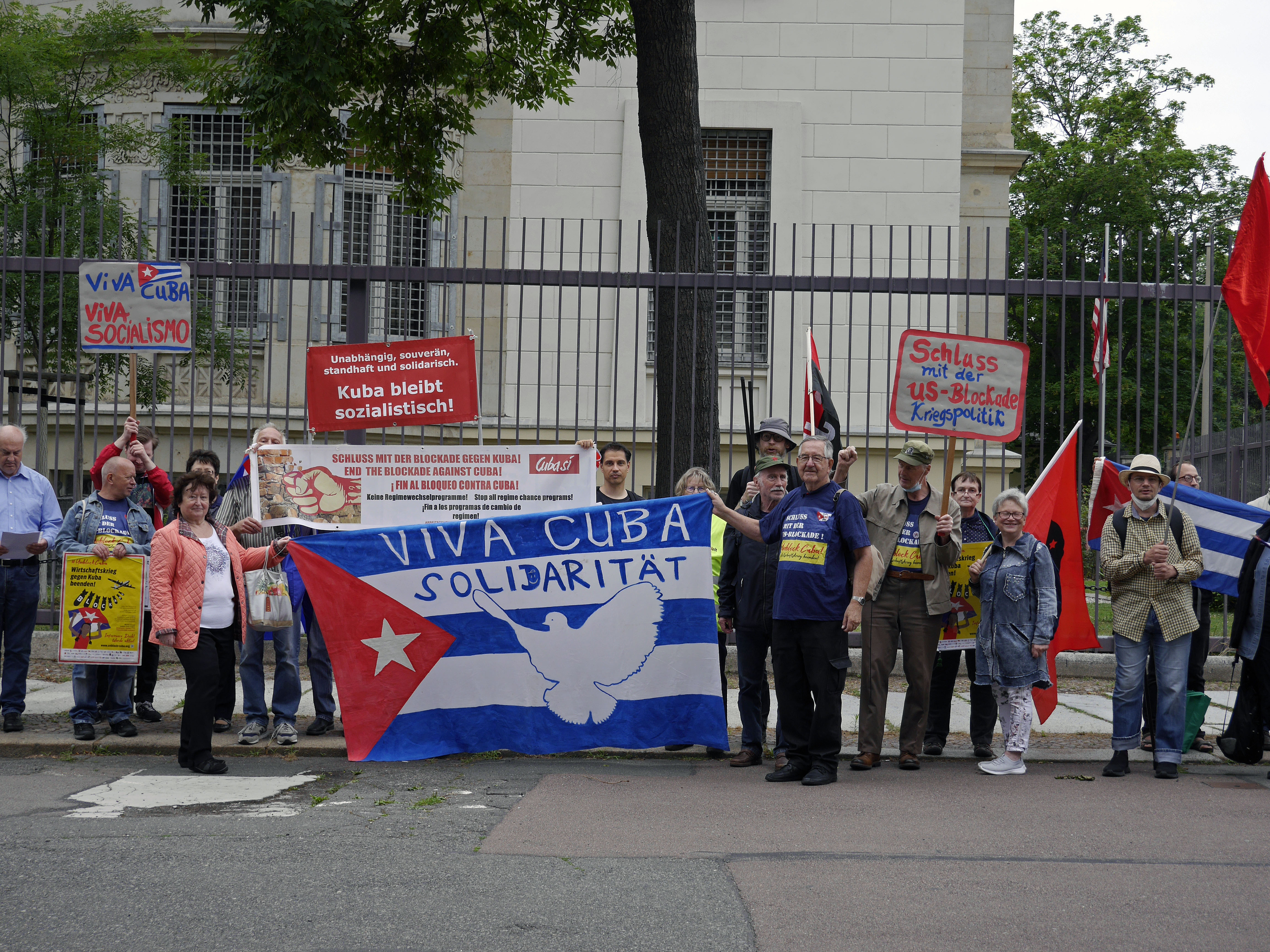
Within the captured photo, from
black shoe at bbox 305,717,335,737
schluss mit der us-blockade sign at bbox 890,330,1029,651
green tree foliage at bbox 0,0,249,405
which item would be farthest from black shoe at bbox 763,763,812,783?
green tree foliage at bbox 0,0,249,405

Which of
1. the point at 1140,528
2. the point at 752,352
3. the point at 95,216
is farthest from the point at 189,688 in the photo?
the point at 95,216

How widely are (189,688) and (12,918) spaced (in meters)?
2.78

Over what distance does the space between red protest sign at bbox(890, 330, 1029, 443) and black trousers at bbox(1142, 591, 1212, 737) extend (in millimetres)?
1720

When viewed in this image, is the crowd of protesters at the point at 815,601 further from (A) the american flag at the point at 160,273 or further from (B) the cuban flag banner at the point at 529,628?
(A) the american flag at the point at 160,273

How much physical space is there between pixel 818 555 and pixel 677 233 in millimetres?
3956

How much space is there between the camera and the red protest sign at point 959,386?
799 centimetres

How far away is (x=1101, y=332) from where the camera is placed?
371 inches

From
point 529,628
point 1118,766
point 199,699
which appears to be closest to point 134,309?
point 199,699

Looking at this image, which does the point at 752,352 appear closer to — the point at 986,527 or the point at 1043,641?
the point at 986,527

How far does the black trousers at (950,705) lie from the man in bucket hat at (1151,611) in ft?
2.44

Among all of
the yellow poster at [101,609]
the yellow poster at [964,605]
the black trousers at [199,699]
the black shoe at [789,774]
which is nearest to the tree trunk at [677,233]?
the yellow poster at [964,605]

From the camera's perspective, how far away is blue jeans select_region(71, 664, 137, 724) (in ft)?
25.0

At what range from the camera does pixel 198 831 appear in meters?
5.39

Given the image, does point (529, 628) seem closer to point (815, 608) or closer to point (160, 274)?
point (815, 608)
